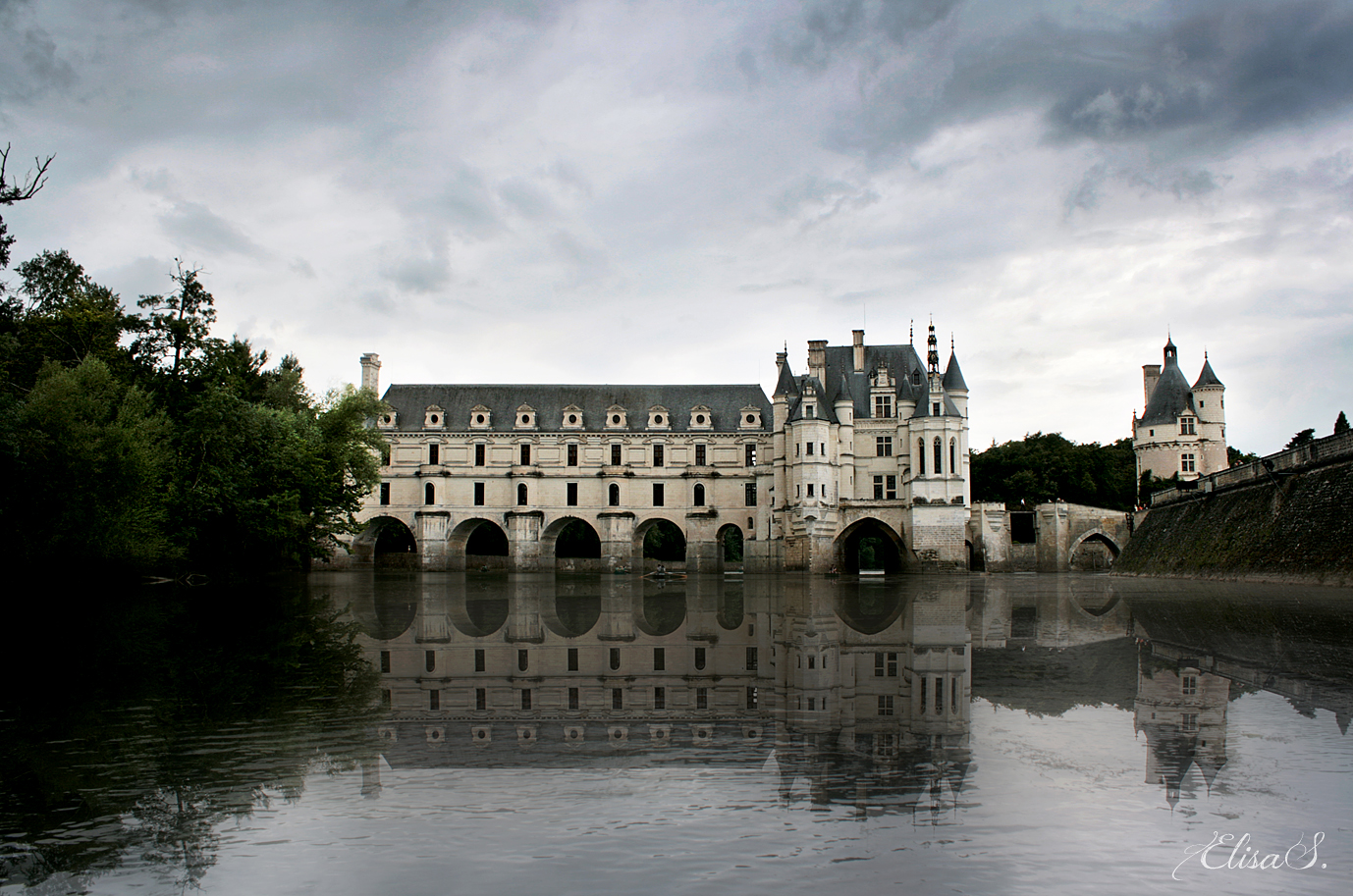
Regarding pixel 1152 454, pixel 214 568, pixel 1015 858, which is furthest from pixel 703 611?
pixel 1152 454

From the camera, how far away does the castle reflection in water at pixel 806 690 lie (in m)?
6.81

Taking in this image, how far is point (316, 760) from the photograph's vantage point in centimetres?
685

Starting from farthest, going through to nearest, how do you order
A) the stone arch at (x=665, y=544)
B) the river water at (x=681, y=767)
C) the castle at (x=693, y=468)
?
1. the stone arch at (x=665, y=544)
2. the castle at (x=693, y=468)
3. the river water at (x=681, y=767)

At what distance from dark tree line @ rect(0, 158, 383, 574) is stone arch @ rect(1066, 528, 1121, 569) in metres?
44.7

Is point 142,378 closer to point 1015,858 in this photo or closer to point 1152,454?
point 1015,858

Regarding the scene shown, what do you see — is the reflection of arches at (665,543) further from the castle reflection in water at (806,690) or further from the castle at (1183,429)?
the castle reflection in water at (806,690)

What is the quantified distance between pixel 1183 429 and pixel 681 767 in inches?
2766

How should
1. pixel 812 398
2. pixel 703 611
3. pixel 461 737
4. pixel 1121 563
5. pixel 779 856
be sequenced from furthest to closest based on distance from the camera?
1. pixel 812 398
2. pixel 1121 563
3. pixel 703 611
4. pixel 461 737
5. pixel 779 856

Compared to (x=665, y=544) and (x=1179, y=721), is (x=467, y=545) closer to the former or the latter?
(x=665, y=544)

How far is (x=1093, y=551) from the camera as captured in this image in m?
62.0

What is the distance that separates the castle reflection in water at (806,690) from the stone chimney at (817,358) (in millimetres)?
38770

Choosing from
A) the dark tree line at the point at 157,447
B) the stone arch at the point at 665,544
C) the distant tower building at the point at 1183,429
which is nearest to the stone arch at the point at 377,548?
the dark tree line at the point at 157,447

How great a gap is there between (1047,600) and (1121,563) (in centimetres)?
2645

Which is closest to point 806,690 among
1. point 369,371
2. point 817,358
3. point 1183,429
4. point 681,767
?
point 681,767
